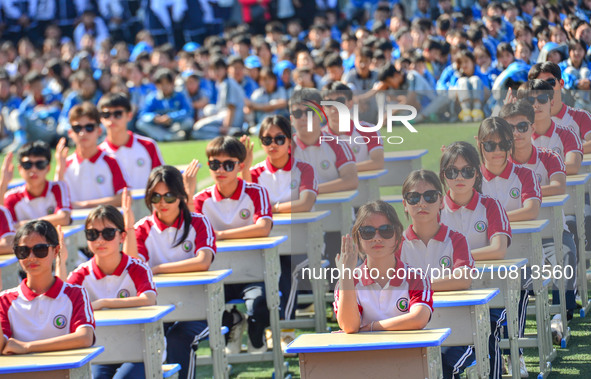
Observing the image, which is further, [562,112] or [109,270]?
[109,270]

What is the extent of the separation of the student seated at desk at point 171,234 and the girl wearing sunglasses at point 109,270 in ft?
1.65

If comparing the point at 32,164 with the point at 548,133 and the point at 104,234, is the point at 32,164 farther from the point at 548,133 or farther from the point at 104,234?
the point at 548,133

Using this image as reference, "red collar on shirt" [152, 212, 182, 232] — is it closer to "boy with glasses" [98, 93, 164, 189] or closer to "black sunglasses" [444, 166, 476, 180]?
"black sunglasses" [444, 166, 476, 180]

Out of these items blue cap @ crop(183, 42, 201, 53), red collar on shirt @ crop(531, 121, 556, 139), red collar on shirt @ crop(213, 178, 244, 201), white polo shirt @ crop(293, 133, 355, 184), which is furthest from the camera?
blue cap @ crop(183, 42, 201, 53)

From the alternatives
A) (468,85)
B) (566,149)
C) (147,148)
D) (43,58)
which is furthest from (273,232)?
(43,58)

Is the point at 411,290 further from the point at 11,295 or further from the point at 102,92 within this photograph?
the point at 102,92

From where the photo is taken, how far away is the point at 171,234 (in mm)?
7141

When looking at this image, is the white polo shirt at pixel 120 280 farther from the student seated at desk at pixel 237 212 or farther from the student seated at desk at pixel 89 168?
the student seated at desk at pixel 89 168

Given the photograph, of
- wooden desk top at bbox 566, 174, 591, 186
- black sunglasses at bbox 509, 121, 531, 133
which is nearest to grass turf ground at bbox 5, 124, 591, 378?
black sunglasses at bbox 509, 121, 531, 133

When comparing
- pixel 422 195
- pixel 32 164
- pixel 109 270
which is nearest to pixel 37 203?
pixel 32 164

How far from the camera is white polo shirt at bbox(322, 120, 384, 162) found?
6.22 metres

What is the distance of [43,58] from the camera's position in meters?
21.0

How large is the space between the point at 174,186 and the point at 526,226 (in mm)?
2201

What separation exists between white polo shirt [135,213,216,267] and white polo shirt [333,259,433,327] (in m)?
1.87
